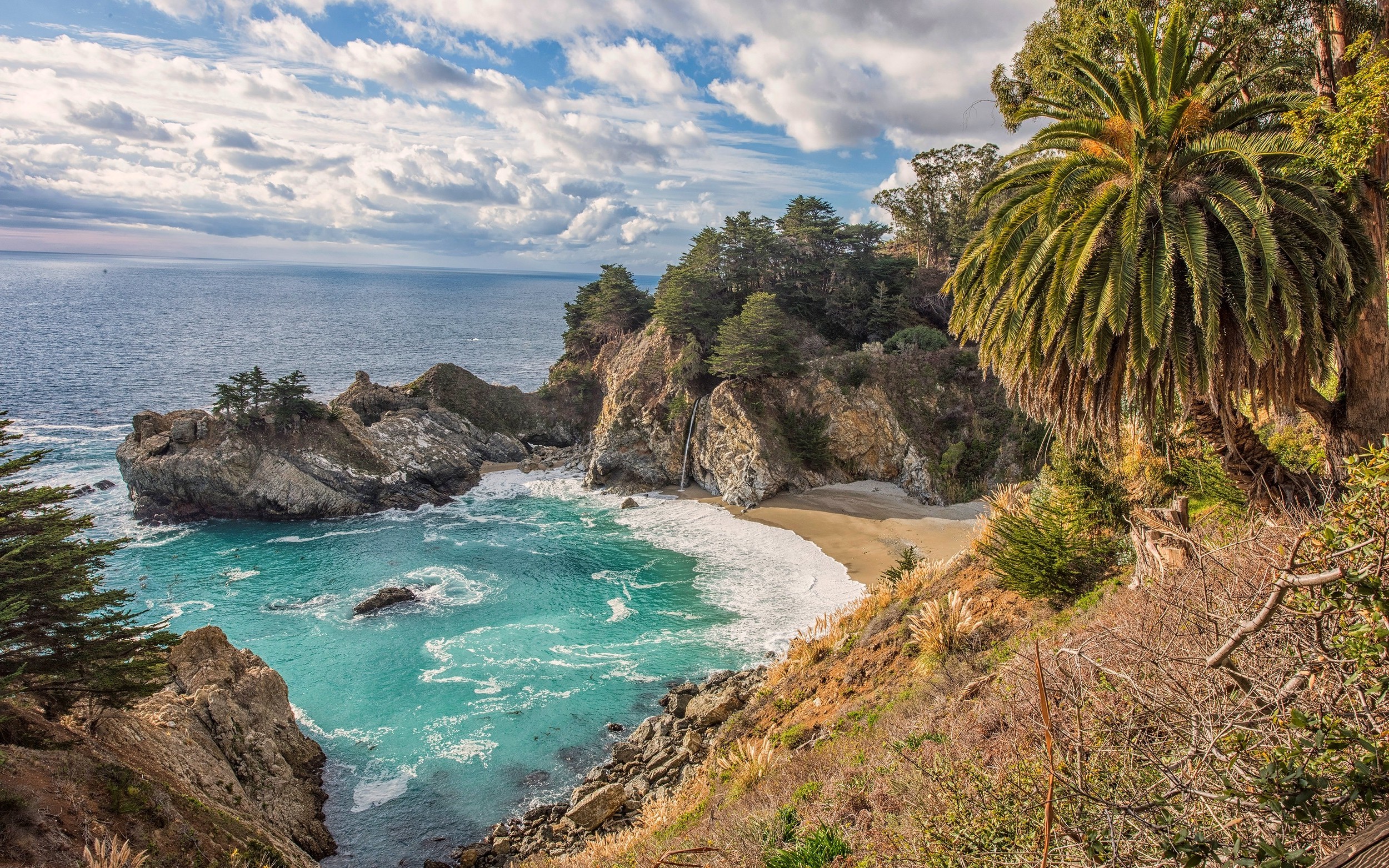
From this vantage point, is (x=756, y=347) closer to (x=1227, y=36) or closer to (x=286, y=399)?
(x=1227, y=36)

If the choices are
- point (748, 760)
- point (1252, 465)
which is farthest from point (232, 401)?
point (1252, 465)

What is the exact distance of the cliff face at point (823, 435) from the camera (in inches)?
1389

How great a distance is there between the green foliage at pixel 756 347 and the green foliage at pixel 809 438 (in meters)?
3.00

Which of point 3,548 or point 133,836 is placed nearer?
point 133,836

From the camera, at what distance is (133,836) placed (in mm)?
8820

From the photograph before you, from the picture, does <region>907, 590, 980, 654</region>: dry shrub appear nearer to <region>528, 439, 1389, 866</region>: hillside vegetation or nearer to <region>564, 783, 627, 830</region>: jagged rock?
<region>528, 439, 1389, 866</region>: hillside vegetation

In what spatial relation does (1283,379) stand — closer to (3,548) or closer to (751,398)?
(3,548)

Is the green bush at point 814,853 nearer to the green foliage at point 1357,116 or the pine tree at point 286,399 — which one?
the green foliage at point 1357,116

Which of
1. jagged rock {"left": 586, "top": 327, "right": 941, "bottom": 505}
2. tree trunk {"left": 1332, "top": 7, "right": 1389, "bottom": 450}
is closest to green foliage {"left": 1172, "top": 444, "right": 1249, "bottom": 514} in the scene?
tree trunk {"left": 1332, "top": 7, "right": 1389, "bottom": 450}

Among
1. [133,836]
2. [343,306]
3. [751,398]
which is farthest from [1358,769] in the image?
[343,306]

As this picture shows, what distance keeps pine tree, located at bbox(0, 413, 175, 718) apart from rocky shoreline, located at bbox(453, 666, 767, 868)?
7.39 m

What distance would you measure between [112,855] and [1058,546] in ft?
46.1

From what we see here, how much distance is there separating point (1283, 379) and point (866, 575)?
1969 centimetres

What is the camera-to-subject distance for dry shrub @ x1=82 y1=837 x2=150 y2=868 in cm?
732
